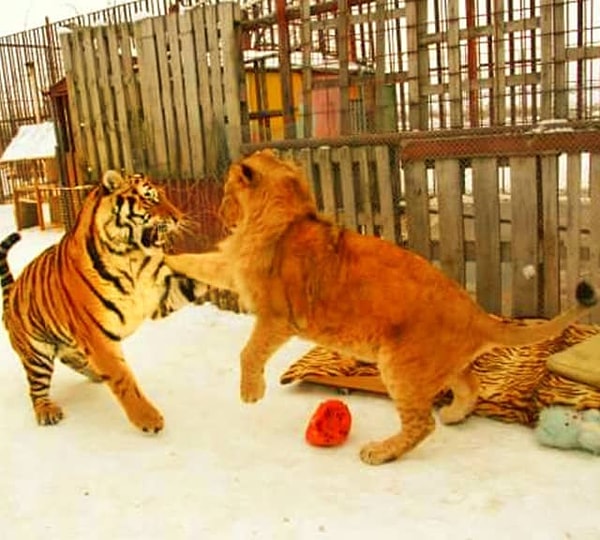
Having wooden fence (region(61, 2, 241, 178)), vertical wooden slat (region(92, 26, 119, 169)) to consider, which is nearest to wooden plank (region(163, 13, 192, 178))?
wooden fence (region(61, 2, 241, 178))

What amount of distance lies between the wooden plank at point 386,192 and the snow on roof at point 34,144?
22.5 ft

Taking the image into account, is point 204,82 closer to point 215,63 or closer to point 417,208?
point 215,63

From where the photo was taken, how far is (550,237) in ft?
14.0

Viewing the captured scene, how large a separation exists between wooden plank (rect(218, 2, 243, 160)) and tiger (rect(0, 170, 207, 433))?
6.38ft

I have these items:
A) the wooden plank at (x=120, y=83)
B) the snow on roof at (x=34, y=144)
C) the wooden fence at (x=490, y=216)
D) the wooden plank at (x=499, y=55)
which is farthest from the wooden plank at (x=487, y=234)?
the snow on roof at (x=34, y=144)

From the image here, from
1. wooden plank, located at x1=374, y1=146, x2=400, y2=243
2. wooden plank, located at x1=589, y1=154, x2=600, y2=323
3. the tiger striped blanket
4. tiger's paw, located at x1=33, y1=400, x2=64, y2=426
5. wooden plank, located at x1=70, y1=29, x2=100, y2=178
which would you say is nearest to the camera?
the tiger striped blanket

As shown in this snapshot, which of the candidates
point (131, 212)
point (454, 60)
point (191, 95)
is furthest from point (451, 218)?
point (191, 95)

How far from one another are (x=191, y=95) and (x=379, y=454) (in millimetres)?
3641

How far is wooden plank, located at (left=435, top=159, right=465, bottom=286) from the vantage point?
4.49 meters

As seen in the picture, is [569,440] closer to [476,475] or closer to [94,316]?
[476,475]

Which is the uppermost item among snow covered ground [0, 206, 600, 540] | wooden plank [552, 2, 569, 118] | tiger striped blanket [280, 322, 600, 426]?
wooden plank [552, 2, 569, 118]

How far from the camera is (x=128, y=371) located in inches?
141

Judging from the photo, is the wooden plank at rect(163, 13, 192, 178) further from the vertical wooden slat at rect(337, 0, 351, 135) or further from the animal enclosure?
the vertical wooden slat at rect(337, 0, 351, 135)

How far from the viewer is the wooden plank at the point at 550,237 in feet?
13.7
